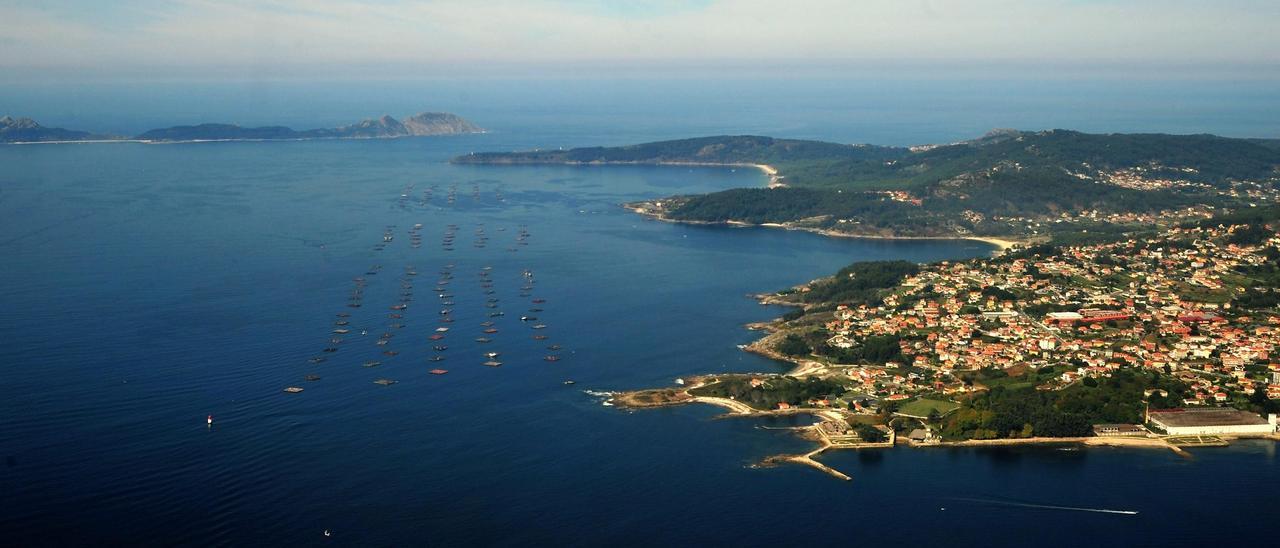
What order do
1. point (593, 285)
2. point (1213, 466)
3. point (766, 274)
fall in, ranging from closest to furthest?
point (1213, 466) < point (593, 285) < point (766, 274)

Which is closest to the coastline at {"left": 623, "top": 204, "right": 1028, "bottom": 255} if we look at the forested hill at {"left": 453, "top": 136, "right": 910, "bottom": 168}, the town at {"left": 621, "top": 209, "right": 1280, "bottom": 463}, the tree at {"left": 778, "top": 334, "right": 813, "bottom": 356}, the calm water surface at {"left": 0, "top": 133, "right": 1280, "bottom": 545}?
the calm water surface at {"left": 0, "top": 133, "right": 1280, "bottom": 545}

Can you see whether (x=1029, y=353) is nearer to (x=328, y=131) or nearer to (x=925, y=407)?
(x=925, y=407)

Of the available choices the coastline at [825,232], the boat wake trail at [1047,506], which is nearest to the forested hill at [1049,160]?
the coastline at [825,232]

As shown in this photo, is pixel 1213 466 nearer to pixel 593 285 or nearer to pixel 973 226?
pixel 593 285

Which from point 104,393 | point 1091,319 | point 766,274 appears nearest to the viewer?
point 104,393

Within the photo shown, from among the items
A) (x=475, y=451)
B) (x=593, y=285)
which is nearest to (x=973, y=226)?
(x=593, y=285)

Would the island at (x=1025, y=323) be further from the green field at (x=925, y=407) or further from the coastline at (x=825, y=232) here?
the coastline at (x=825, y=232)
